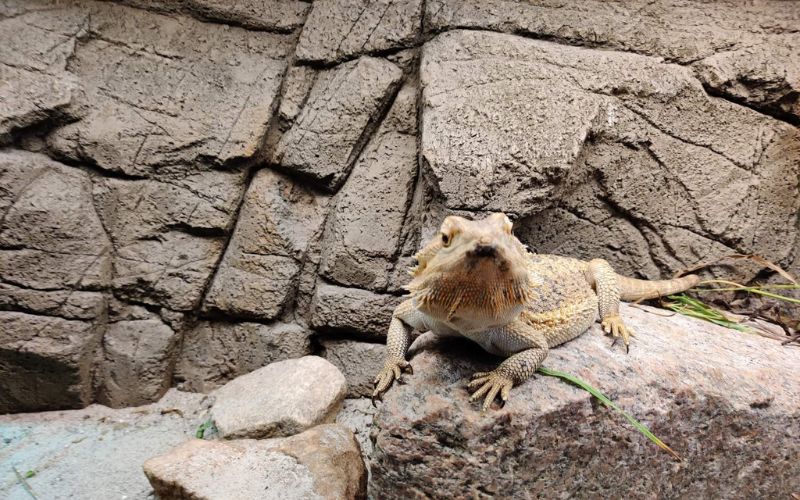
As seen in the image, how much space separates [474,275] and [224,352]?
2781mm

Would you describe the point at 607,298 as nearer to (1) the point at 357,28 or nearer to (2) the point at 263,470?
(2) the point at 263,470

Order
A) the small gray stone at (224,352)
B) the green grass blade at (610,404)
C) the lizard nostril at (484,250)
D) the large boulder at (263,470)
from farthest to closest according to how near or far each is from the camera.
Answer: the small gray stone at (224,352), the large boulder at (263,470), the green grass blade at (610,404), the lizard nostril at (484,250)

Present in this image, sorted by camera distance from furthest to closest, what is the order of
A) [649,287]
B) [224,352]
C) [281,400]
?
[224,352] → [649,287] → [281,400]

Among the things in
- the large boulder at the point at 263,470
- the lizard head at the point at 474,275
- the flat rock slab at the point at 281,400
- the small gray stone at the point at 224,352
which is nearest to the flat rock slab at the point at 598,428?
the lizard head at the point at 474,275

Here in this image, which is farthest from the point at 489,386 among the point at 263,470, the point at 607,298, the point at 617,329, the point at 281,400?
the point at 281,400

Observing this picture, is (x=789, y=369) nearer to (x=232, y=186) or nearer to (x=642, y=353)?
(x=642, y=353)

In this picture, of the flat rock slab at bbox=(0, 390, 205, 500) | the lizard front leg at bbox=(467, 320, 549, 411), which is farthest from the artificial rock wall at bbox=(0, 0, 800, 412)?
the lizard front leg at bbox=(467, 320, 549, 411)

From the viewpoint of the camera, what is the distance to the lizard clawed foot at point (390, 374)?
2.46 meters

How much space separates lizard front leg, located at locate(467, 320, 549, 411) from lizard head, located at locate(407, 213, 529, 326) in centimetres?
28

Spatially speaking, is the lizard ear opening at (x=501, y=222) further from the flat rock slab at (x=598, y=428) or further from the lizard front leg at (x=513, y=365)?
the flat rock slab at (x=598, y=428)

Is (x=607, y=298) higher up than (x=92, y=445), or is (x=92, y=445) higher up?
(x=607, y=298)

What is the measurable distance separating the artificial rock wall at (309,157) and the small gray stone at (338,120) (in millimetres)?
15

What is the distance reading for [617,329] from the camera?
279 cm

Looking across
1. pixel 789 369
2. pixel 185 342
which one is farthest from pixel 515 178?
pixel 185 342
